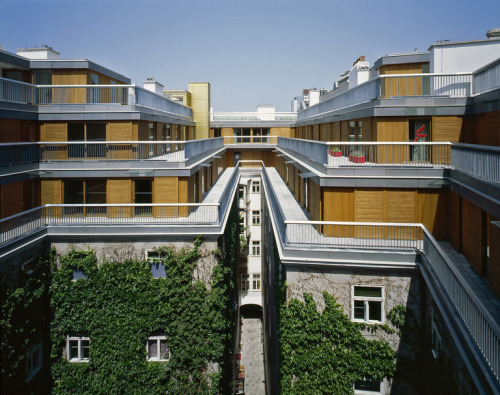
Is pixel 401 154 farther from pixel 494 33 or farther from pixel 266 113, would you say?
pixel 266 113

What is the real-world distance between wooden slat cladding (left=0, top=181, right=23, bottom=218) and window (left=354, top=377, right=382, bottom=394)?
48.2 ft

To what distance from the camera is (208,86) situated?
1614 inches

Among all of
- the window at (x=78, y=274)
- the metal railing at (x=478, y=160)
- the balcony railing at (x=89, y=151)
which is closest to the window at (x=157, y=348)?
the window at (x=78, y=274)

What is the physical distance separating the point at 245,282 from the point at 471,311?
109 ft

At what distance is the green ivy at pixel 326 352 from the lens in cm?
1412

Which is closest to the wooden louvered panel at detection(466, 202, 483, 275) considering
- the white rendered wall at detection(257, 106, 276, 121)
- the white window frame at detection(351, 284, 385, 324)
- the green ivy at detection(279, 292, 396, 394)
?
the white window frame at detection(351, 284, 385, 324)

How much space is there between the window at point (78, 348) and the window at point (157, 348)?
2431 mm

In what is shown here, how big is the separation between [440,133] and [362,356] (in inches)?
366

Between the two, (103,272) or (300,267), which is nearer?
(300,267)

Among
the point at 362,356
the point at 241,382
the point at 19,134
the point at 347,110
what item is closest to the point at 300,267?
the point at 362,356

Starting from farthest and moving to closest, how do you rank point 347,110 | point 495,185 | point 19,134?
point 347,110 < point 19,134 < point 495,185

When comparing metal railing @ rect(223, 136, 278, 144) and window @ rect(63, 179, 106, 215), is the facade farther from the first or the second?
metal railing @ rect(223, 136, 278, 144)

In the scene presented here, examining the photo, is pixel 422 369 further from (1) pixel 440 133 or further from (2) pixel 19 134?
(2) pixel 19 134

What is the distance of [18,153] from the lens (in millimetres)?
18969
